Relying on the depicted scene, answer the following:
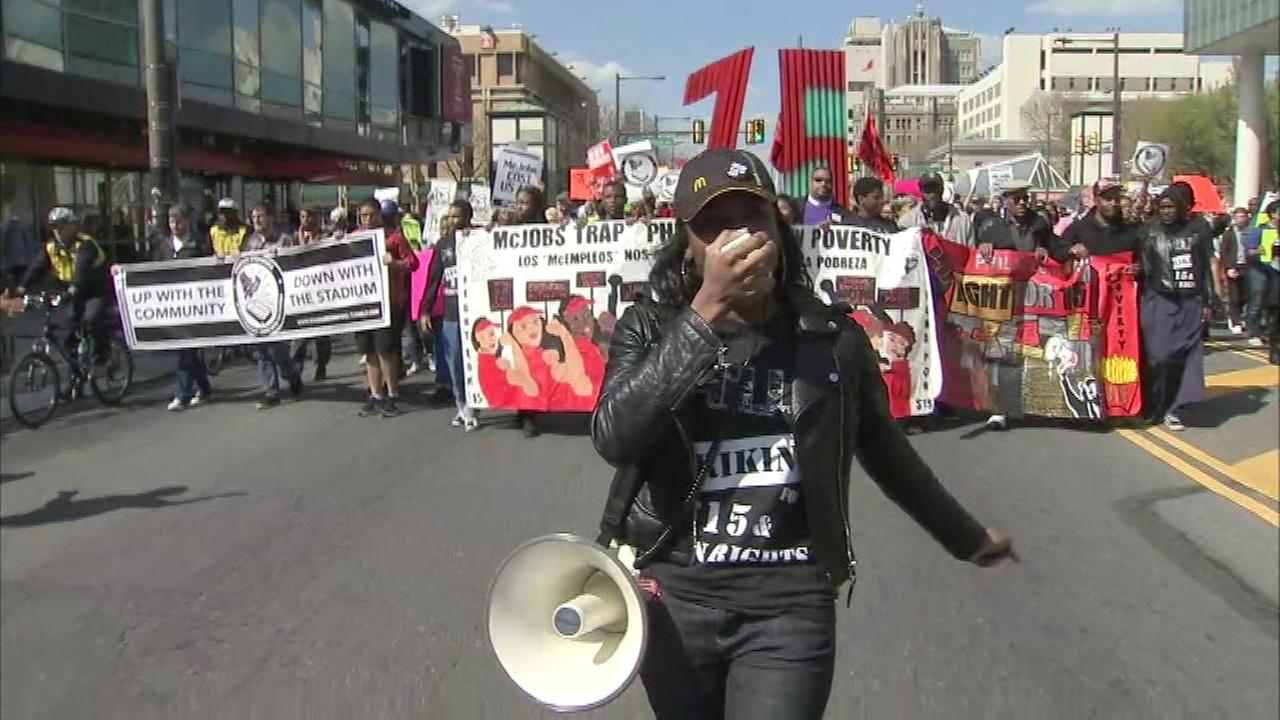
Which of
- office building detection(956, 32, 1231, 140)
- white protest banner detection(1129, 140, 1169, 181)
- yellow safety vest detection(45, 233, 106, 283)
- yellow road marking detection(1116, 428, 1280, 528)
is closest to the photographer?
office building detection(956, 32, 1231, 140)

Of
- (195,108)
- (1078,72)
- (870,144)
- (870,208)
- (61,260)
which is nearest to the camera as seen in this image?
(1078,72)

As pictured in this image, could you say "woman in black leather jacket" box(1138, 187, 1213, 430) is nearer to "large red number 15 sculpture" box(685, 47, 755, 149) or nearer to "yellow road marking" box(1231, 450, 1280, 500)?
"large red number 15 sculpture" box(685, 47, 755, 149)

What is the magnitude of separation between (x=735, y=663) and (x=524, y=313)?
24.9 feet

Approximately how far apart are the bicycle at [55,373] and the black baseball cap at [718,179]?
965cm

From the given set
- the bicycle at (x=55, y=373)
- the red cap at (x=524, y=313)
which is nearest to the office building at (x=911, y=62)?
the red cap at (x=524, y=313)

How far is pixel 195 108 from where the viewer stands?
25.8 metres

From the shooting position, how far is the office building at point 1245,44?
3.56ft

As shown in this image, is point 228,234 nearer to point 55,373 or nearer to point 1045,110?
point 55,373

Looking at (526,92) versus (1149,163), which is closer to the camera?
(526,92)

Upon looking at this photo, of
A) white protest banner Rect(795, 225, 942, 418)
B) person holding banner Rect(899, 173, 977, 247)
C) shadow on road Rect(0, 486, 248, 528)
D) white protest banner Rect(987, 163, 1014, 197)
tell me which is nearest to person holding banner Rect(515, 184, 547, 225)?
white protest banner Rect(795, 225, 942, 418)

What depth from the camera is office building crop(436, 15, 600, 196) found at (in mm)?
3064

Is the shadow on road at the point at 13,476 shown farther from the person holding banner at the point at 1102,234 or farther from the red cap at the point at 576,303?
the person holding banner at the point at 1102,234

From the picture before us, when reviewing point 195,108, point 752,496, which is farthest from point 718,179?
point 195,108

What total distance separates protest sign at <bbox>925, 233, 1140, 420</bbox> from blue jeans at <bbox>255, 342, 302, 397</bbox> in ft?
19.1
